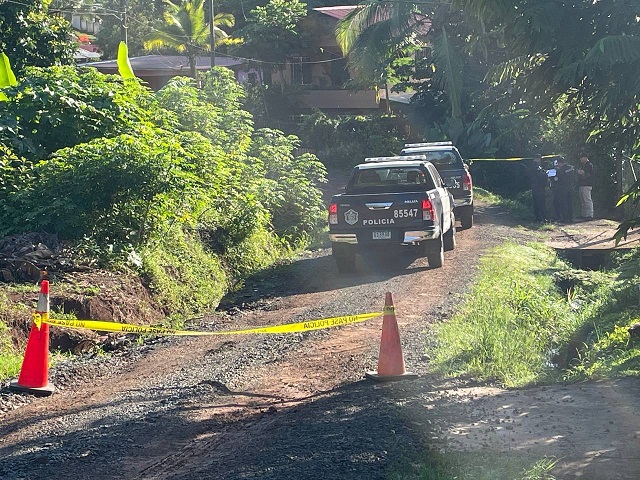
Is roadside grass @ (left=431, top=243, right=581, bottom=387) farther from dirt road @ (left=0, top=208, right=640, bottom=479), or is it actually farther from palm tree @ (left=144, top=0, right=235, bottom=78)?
palm tree @ (left=144, top=0, right=235, bottom=78)

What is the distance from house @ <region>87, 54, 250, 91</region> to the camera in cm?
4759

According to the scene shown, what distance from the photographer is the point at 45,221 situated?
13039 millimetres

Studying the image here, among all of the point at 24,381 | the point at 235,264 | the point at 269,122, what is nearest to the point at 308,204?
the point at 235,264

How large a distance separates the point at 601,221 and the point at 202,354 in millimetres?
17456

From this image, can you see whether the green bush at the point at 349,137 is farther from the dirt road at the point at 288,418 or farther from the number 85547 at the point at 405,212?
the dirt road at the point at 288,418

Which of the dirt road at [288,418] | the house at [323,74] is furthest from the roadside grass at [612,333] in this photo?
the house at [323,74]

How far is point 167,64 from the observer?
49719 millimetres

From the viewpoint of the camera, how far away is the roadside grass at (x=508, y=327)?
29.9 feet

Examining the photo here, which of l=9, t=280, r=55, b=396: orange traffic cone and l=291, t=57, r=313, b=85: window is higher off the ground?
l=291, t=57, r=313, b=85: window

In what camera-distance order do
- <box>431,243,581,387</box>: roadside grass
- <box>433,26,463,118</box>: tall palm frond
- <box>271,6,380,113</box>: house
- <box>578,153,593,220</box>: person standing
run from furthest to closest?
<box>271,6,380,113</box>: house < <box>433,26,463,118</box>: tall palm frond < <box>578,153,593,220</box>: person standing < <box>431,243,581,387</box>: roadside grass

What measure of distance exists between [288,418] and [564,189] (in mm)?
18971

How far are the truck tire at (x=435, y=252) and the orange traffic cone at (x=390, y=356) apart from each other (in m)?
7.49

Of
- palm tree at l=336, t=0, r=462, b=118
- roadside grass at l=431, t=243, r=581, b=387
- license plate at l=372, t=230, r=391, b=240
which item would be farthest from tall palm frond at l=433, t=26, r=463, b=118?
license plate at l=372, t=230, r=391, b=240

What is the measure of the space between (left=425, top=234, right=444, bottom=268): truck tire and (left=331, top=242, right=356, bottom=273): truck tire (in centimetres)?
130
